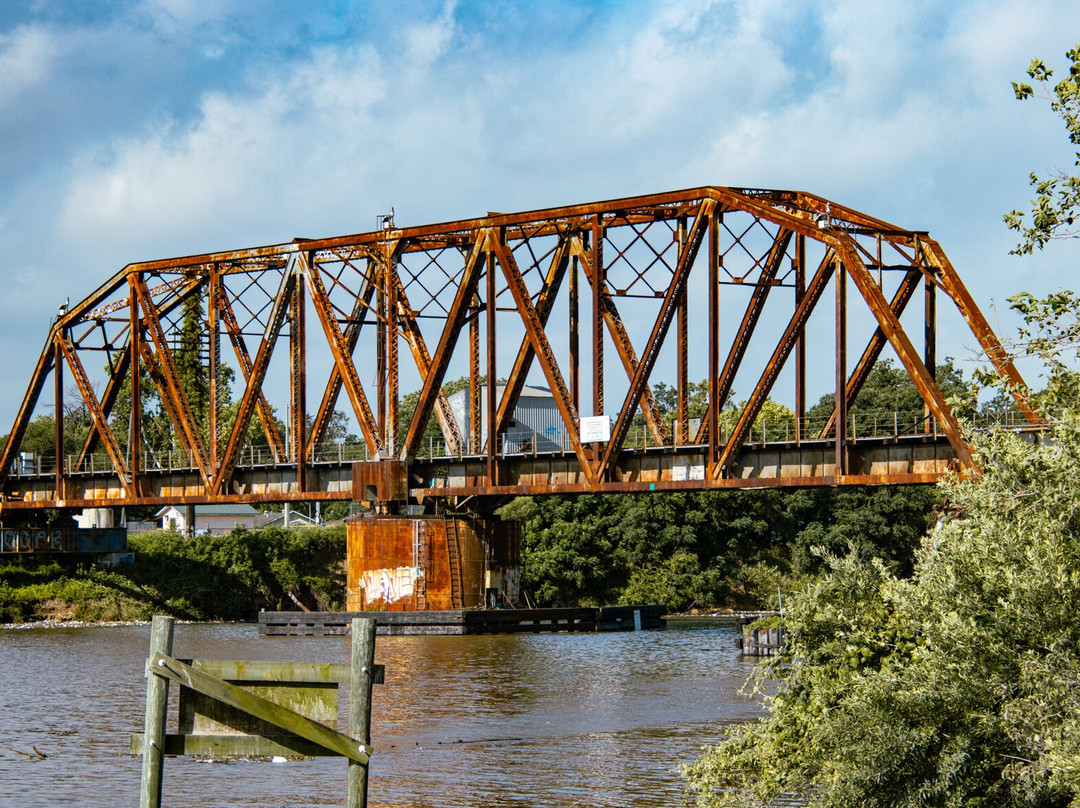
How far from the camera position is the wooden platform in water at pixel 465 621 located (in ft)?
191

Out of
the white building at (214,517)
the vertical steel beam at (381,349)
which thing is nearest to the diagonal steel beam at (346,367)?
the vertical steel beam at (381,349)

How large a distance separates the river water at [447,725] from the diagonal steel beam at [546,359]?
21.9 ft

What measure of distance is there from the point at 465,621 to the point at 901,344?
20.0 metres

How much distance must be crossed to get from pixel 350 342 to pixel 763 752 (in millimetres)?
47252

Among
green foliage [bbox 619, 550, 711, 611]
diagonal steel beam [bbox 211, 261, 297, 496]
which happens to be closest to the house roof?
green foliage [bbox 619, 550, 711, 611]

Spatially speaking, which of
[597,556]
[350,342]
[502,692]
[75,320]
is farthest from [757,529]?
[502,692]

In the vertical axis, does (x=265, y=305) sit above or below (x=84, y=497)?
above

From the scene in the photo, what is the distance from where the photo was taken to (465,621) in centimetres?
5784

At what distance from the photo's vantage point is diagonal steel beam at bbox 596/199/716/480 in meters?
52.3

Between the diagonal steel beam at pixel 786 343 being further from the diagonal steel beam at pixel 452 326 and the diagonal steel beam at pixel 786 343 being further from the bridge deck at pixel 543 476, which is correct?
the diagonal steel beam at pixel 452 326

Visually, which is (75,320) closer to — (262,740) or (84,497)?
(84,497)

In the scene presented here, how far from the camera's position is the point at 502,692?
125 ft

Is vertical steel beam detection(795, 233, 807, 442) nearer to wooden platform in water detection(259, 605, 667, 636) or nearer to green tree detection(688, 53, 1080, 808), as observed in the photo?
wooden platform in water detection(259, 605, 667, 636)

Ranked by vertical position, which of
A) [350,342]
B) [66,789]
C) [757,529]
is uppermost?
[350,342]
